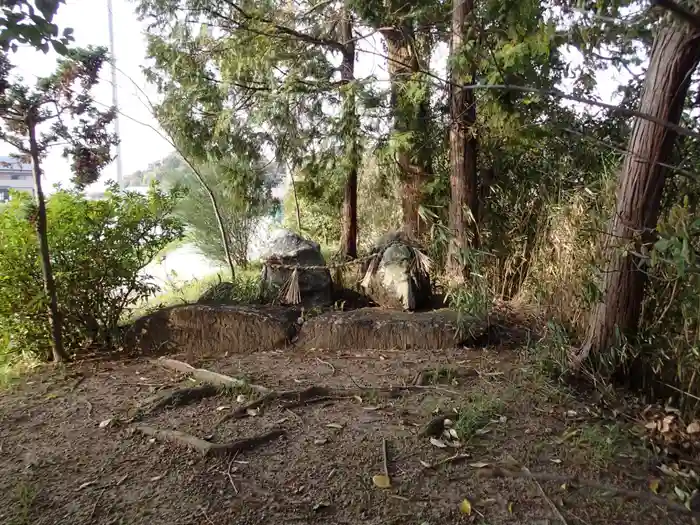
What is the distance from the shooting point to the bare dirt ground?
212 cm

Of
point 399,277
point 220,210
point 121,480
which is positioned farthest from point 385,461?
point 220,210

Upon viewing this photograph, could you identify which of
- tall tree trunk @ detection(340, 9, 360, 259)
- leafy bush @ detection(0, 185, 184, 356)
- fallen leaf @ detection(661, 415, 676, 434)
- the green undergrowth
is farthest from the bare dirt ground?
tall tree trunk @ detection(340, 9, 360, 259)

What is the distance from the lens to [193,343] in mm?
4316

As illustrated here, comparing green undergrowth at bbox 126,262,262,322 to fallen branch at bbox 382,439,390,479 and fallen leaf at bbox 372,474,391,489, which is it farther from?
fallen leaf at bbox 372,474,391,489

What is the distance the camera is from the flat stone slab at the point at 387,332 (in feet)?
13.9

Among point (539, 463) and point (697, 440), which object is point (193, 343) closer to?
point (539, 463)

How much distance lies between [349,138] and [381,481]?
3639 mm

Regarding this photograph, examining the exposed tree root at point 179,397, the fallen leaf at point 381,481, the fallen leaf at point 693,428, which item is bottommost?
the exposed tree root at point 179,397

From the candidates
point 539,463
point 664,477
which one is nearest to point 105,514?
point 539,463

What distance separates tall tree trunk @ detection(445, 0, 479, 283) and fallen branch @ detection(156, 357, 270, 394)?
7.62ft

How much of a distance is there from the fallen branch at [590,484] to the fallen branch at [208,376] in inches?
56.3

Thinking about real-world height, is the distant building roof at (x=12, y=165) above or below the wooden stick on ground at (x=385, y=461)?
above

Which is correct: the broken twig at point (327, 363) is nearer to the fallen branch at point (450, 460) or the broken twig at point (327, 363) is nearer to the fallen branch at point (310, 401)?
the fallen branch at point (310, 401)

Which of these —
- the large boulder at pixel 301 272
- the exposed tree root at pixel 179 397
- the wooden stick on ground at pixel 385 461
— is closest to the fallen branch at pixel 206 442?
the exposed tree root at pixel 179 397
